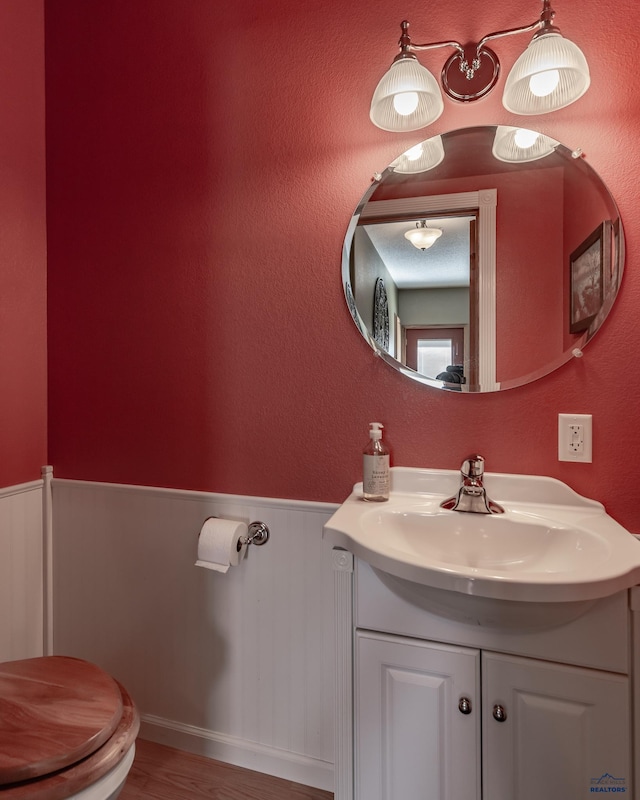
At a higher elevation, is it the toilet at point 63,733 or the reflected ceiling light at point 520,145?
the reflected ceiling light at point 520,145

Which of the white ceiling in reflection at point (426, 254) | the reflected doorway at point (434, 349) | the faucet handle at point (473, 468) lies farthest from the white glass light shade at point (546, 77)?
the faucet handle at point (473, 468)

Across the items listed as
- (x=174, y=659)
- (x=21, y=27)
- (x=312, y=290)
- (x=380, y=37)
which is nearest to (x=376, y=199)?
(x=312, y=290)

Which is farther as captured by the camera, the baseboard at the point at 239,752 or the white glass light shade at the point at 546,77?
the baseboard at the point at 239,752

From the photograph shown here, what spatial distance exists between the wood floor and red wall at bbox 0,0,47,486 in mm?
1029

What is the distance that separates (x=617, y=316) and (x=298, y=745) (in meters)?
Result: 1.52

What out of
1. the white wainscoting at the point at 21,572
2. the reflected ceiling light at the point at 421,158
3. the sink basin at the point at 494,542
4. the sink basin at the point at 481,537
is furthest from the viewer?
the white wainscoting at the point at 21,572

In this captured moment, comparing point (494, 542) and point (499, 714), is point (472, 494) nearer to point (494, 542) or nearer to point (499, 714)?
point (494, 542)

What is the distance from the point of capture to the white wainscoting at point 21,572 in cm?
158

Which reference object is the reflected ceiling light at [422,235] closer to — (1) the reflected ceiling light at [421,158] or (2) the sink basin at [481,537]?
(1) the reflected ceiling light at [421,158]

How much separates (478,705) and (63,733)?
0.83 meters

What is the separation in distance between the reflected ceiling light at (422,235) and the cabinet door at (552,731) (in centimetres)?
102

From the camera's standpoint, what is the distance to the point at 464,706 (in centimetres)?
97

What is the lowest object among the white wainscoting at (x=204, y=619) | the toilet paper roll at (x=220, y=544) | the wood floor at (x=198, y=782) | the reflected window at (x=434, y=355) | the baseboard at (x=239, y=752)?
the wood floor at (x=198, y=782)

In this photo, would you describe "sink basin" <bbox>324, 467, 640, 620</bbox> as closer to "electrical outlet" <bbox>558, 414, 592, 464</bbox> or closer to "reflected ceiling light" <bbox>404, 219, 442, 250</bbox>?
"electrical outlet" <bbox>558, 414, 592, 464</bbox>
